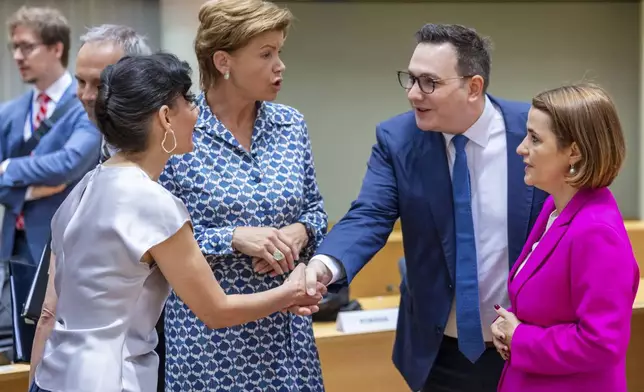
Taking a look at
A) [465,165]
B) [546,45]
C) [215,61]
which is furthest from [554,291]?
[546,45]

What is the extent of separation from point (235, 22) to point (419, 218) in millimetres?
785

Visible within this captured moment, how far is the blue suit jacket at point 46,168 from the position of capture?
3.59 meters

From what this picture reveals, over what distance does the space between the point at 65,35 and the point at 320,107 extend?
57.7 inches

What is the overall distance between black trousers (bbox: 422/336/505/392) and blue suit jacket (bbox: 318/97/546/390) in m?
0.06

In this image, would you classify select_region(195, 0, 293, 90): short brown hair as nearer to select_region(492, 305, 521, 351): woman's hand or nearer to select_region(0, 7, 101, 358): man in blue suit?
select_region(492, 305, 521, 351): woman's hand

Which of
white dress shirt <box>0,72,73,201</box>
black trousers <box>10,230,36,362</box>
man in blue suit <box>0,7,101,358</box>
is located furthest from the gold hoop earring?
white dress shirt <box>0,72,73,201</box>

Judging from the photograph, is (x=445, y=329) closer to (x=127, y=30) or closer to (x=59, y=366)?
(x=59, y=366)

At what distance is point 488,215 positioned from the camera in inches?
102

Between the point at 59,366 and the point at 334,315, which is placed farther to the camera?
the point at 334,315

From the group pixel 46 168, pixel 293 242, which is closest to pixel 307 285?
pixel 293 242

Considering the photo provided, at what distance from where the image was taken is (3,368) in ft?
10.9

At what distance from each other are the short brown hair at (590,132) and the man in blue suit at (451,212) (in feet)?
1.52

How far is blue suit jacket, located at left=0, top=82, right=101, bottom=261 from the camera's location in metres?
3.59

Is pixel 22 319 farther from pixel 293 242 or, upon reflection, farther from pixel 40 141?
pixel 293 242
